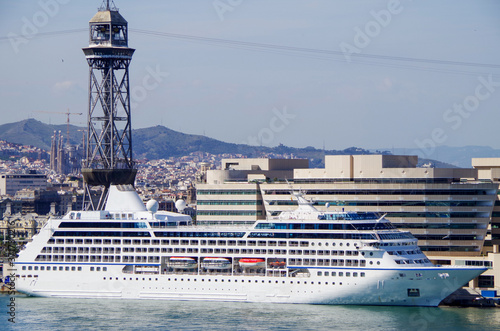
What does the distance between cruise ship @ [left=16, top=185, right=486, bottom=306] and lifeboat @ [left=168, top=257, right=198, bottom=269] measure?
6 cm

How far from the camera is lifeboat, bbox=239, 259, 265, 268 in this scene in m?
57.9

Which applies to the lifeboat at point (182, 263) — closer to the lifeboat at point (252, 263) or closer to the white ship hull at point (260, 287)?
the white ship hull at point (260, 287)

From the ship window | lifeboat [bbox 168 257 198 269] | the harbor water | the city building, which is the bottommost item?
the harbor water

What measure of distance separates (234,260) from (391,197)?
15026 millimetres

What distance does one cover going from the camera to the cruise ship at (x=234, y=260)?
5581 cm

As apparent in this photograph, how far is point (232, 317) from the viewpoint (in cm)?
5281

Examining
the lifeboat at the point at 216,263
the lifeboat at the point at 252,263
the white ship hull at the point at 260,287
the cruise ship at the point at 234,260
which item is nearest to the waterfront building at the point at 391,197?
the cruise ship at the point at 234,260

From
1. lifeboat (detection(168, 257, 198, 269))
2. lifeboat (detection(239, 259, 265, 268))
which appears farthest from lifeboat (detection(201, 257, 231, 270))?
lifeboat (detection(239, 259, 265, 268))

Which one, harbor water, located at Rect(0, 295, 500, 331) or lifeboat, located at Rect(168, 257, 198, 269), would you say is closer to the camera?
harbor water, located at Rect(0, 295, 500, 331)

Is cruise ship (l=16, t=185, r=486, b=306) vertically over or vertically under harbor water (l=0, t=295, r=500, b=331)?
over

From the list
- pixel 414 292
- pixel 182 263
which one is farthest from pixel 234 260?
pixel 414 292

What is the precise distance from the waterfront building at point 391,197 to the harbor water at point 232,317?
1024 cm

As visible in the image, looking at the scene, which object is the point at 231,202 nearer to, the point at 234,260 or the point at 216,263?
the point at 234,260

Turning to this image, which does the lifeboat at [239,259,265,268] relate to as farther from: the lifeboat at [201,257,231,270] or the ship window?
the ship window
